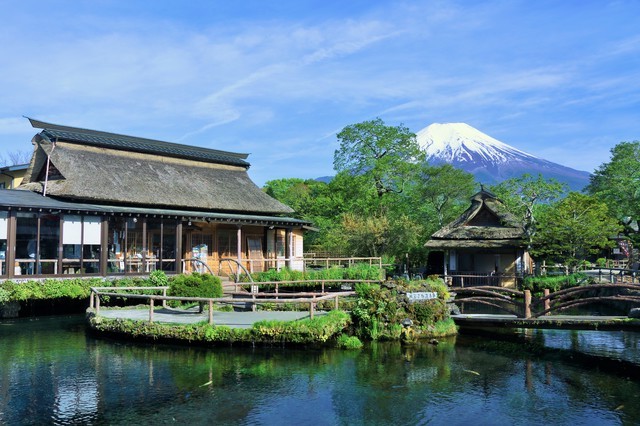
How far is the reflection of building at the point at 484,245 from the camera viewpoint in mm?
33969

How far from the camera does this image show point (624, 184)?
1758 inches

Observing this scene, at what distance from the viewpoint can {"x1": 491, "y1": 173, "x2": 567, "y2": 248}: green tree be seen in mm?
34188

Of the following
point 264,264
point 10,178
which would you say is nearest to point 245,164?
point 264,264

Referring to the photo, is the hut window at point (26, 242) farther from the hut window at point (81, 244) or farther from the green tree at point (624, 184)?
the green tree at point (624, 184)

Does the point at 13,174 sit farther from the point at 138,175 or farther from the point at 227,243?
the point at 227,243

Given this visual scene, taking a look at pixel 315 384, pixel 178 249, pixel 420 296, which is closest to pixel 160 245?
pixel 178 249

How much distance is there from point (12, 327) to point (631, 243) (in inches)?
1550

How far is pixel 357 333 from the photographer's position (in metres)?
16.5

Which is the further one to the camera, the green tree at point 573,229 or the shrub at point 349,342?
the green tree at point 573,229

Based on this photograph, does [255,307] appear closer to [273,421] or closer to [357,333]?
[357,333]

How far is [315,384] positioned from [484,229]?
26060 millimetres

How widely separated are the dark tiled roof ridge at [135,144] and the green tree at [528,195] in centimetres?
1784

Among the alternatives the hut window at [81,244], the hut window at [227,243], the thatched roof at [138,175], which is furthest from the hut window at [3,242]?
the hut window at [227,243]

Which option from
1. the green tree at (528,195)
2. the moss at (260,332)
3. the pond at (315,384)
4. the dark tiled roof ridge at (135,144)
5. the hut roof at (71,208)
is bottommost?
the pond at (315,384)
